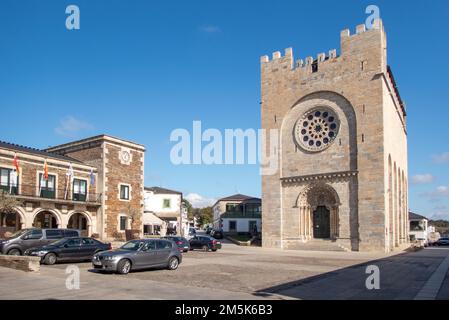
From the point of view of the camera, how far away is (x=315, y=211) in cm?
3806

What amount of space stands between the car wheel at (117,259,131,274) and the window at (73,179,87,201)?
20.2 meters

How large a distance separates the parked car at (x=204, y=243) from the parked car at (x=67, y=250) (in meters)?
12.4

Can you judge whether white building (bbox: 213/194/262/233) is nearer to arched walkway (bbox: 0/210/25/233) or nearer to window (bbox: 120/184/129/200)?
window (bbox: 120/184/129/200)

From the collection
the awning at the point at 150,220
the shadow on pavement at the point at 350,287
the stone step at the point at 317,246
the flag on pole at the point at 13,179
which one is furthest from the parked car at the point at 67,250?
the awning at the point at 150,220

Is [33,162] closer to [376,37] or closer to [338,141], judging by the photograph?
[338,141]

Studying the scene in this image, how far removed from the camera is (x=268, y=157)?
40.3m

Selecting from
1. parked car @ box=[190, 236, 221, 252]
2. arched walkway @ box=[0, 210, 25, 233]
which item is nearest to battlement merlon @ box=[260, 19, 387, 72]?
parked car @ box=[190, 236, 221, 252]

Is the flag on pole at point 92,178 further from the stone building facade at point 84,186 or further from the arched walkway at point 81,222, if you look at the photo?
the arched walkway at point 81,222

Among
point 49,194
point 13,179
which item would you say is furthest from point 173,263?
point 49,194

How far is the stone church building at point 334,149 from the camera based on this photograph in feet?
112

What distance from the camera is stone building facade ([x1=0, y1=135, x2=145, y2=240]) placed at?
3100 cm
